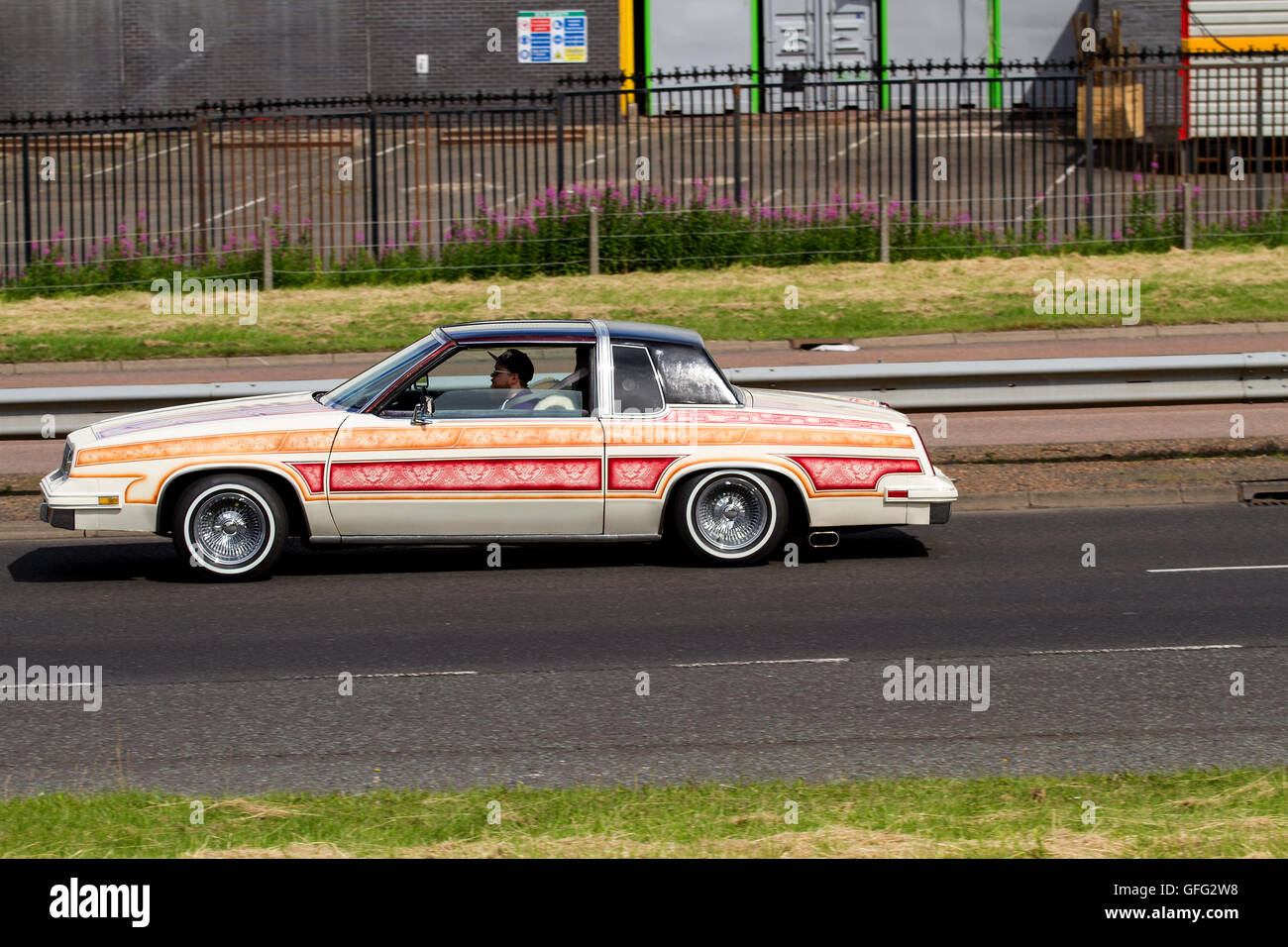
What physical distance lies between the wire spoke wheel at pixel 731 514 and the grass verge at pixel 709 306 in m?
9.42

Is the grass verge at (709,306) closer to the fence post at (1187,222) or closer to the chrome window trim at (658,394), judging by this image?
the fence post at (1187,222)

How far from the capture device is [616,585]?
9523 mm

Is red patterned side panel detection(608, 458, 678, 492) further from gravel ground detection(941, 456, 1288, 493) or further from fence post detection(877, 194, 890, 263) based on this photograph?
fence post detection(877, 194, 890, 263)

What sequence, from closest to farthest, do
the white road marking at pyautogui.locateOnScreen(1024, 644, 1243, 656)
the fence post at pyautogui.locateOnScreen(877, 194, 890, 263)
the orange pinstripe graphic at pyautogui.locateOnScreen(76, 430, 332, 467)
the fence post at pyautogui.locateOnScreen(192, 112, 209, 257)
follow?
the white road marking at pyautogui.locateOnScreen(1024, 644, 1243, 656), the orange pinstripe graphic at pyautogui.locateOnScreen(76, 430, 332, 467), the fence post at pyautogui.locateOnScreen(192, 112, 209, 257), the fence post at pyautogui.locateOnScreen(877, 194, 890, 263)

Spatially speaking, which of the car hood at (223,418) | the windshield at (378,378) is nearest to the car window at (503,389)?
the windshield at (378,378)

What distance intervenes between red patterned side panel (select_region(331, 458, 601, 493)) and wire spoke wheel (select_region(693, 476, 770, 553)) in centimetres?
69

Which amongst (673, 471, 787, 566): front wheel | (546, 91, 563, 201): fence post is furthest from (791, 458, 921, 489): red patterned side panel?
(546, 91, 563, 201): fence post

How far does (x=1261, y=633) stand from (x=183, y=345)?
14191mm

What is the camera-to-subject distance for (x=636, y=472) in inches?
380

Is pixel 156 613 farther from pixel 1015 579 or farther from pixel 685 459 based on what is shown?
pixel 1015 579

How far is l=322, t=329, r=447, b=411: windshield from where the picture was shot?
→ 969 cm

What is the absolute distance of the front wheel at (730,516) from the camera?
32.0 feet
